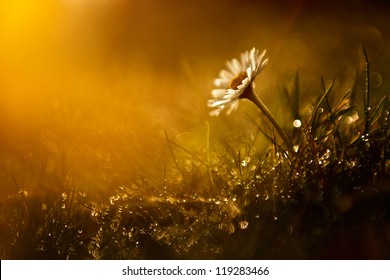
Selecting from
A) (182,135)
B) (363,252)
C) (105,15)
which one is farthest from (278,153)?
(105,15)

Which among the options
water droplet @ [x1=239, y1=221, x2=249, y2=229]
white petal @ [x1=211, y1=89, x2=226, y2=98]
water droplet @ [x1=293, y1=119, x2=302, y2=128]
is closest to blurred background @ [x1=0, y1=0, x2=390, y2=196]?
white petal @ [x1=211, y1=89, x2=226, y2=98]

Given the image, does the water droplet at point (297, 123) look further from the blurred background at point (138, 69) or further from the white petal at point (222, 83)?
the white petal at point (222, 83)

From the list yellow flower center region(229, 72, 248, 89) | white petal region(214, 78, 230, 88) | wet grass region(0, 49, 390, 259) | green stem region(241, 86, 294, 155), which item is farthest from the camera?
white petal region(214, 78, 230, 88)

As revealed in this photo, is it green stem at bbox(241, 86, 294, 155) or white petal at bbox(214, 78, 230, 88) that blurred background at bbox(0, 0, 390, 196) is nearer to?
white petal at bbox(214, 78, 230, 88)

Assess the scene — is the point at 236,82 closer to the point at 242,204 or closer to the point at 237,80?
the point at 237,80

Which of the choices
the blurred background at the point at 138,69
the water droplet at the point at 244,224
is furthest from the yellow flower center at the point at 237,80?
the water droplet at the point at 244,224

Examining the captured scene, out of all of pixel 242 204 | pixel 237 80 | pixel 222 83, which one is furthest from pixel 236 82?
pixel 242 204

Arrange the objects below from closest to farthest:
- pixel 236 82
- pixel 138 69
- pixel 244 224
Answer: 1. pixel 244 224
2. pixel 236 82
3. pixel 138 69
